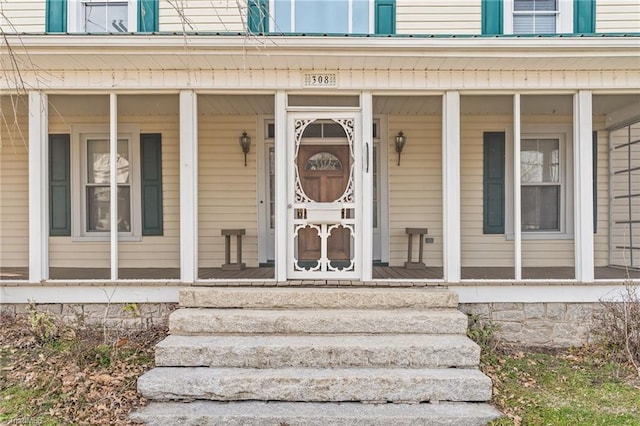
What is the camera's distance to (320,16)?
5934 mm

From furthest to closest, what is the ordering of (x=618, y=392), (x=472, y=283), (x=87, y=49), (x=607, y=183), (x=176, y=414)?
(x=607, y=183) < (x=472, y=283) < (x=87, y=49) < (x=618, y=392) < (x=176, y=414)

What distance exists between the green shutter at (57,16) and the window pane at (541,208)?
280 inches

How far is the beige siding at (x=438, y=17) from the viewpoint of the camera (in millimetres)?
5855

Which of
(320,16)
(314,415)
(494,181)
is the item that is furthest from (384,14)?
(314,415)

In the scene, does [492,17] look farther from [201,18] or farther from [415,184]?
[201,18]

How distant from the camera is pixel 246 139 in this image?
6.79 m

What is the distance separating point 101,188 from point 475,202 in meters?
5.97

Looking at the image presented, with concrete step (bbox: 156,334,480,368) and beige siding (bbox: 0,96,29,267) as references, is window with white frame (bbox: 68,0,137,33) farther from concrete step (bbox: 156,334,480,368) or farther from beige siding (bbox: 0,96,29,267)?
concrete step (bbox: 156,334,480,368)

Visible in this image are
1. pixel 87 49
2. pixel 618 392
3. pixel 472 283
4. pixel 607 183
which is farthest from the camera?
pixel 607 183

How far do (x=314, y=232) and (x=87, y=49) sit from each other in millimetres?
3475

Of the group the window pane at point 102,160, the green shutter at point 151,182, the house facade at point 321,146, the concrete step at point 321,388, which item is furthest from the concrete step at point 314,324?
the window pane at point 102,160

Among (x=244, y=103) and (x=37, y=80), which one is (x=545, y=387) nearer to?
(x=244, y=103)

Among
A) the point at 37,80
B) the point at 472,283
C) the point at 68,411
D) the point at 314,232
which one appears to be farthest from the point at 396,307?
the point at 37,80

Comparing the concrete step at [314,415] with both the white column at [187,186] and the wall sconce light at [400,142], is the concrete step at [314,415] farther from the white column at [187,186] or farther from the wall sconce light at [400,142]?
the wall sconce light at [400,142]
